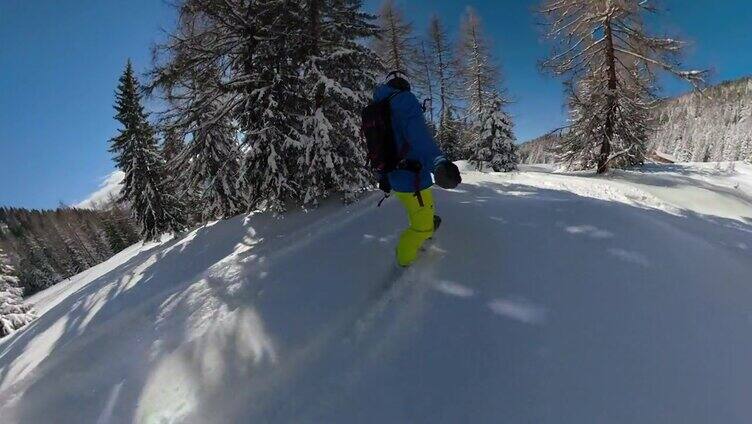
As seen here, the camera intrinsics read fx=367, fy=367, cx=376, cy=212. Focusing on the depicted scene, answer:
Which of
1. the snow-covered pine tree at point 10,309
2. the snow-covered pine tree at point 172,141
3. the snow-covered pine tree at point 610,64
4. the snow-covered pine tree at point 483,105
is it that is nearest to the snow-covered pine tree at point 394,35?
the snow-covered pine tree at point 483,105

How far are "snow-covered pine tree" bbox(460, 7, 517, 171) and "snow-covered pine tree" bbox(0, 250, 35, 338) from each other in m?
26.1

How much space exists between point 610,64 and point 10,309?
28.9m

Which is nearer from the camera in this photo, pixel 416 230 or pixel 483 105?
pixel 416 230

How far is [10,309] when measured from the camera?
18.2 m

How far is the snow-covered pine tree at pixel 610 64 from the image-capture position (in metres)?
12.2

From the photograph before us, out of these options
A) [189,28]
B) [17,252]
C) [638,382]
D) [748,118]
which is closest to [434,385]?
[638,382]

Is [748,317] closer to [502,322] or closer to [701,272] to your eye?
[701,272]

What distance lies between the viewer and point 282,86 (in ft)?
26.6

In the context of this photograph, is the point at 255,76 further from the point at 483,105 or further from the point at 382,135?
the point at 483,105

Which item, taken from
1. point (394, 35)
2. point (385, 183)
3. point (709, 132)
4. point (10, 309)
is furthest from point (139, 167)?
point (709, 132)

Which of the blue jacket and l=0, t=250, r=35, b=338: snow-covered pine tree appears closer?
the blue jacket

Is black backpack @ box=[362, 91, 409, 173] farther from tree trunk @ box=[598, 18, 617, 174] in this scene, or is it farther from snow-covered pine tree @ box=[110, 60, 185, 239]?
snow-covered pine tree @ box=[110, 60, 185, 239]

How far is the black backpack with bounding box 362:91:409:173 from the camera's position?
3531mm

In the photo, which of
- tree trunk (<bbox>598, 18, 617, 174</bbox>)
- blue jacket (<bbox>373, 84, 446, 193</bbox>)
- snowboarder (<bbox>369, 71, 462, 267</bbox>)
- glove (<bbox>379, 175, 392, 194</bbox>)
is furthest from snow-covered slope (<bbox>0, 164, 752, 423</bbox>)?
tree trunk (<bbox>598, 18, 617, 174</bbox>)
